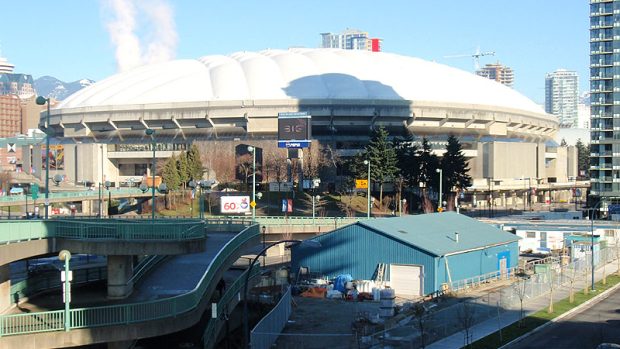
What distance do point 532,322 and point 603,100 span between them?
7050 centimetres

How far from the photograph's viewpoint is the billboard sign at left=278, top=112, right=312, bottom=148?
115875mm

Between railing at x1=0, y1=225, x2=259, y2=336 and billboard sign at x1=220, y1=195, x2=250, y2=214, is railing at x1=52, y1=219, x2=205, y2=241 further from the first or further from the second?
billboard sign at x1=220, y1=195, x2=250, y2=214

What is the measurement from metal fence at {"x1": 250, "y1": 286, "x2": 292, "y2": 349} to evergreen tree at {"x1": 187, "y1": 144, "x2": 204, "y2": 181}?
224 feet

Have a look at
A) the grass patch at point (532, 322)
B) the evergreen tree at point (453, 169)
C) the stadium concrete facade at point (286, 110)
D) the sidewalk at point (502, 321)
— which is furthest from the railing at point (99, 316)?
the stadium concrete facade at point (286, 110)

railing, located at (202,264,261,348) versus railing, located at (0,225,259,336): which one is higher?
railing, located at (0,225,259,336)

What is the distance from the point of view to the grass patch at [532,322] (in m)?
35.8

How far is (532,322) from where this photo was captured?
4075cm

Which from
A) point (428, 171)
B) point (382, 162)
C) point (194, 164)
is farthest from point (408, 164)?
point (194, 164)

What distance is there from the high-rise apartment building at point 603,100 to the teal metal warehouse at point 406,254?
47.8 m

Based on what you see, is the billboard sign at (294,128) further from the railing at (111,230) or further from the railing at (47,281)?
the railing at (111,230)

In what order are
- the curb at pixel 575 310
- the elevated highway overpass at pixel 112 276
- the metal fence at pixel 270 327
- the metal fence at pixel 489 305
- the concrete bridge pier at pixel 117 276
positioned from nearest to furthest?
the elevated highway overpass at pixel 112 276
the concrete bridge pier at pixel 117 276
the metal fence at pixel 270 327
the metal fence at pixel 489 305
the curb at pixel 575 310

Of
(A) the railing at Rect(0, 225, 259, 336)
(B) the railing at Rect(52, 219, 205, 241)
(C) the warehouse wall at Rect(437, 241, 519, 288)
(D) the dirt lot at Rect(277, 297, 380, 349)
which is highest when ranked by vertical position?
(B) the railing at Rect(52, 219, 205, 241)

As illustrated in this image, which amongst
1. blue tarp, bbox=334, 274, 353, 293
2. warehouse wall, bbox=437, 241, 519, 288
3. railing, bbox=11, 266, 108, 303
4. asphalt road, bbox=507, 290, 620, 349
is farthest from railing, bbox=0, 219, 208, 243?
warehouse wall, bbox=437, 241, 519, 288

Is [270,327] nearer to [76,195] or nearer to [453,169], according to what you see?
[76,195]
